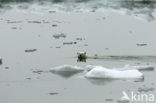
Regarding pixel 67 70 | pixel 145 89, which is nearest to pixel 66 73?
pixel 67 70

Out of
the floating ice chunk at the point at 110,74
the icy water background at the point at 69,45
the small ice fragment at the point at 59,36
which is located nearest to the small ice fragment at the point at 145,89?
the icy water background at the point at 69,45

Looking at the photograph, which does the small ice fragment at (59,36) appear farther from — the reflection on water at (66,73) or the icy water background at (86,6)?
the icy water background at (86,6)

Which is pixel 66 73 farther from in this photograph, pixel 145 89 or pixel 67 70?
pixel 145 89

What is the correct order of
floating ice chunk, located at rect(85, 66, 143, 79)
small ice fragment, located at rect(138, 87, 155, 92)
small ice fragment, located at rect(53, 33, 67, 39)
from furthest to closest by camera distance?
small ice fragment, located at rect(53, 33, 67, 39) → floating ice chunk, located at rect(85, 66, 143, 79) → small ice fragment, located at rect(138, 87, 155, 92)

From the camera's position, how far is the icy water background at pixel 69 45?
399 inches

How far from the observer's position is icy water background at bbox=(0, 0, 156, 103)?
10.1m

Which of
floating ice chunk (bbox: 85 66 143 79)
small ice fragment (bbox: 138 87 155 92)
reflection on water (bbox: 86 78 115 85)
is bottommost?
small ice fragment (bbox: 138 87 155 92)

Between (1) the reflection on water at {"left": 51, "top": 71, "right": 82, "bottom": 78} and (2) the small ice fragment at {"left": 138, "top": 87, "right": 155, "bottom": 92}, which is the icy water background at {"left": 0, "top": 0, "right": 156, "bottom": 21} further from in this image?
(2) the small ice fragment at {"left": 138, "top": 87, "right": 155, "bottom": 92}

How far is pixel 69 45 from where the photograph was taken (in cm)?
1474

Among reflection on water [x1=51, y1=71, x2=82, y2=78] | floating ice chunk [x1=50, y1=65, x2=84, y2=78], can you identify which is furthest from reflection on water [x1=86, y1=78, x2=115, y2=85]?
floating ice chunk [x1=50, y1=65, x2=84, y2=78]

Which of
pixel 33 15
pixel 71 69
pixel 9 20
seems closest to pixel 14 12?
pixel 33 15

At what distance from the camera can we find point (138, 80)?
35.0ft

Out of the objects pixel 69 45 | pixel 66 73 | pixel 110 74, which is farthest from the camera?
pixel 69 45

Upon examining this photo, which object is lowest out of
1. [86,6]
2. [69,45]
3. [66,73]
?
[86,6]
